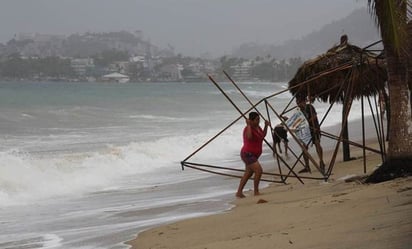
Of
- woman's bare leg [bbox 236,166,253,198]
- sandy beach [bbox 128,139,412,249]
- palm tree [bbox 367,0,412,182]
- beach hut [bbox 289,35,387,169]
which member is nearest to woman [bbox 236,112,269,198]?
woman's bare leg [bbox 236,166,253,198]

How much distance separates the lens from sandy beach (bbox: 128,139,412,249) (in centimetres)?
549

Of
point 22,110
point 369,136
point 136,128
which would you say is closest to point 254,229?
point 369,136

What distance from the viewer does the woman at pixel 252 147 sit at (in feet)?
33.1

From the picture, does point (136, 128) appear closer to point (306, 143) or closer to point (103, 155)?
point (103, 155)

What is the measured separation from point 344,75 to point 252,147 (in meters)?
3.39

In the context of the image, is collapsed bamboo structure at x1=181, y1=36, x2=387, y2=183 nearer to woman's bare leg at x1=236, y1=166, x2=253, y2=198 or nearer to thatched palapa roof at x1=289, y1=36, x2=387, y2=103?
thatched palapa roof at x1=289, y1=36, x2=387, y2=103

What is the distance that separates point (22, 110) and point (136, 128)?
40.7 ft

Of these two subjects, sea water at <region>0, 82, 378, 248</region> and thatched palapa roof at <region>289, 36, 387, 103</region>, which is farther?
thatched palapa roof at <region>289, 36, 387, 103</region>

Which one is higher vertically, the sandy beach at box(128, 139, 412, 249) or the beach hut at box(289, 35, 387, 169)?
the beach hut at box(289, 35, 387, 169)

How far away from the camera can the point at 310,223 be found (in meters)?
6.52

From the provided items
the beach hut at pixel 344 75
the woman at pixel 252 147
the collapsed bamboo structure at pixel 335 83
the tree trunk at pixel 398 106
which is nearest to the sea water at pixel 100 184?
the woman at pixel 252 147

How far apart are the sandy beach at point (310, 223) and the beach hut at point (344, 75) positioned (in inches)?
72.5

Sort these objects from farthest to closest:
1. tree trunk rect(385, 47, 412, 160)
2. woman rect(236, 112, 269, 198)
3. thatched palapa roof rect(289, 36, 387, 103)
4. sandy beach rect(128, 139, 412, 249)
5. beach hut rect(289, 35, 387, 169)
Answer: thatched palapa roof rect(289, 36, 387, 103), beach hut rect(289, 35, 387, 169), woman rect(236, 112, 269, 198), tree trunk rect(385, 47, 412, 160), sandy beach rect(128, 139, 412, 249)

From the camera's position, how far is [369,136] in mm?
20016
